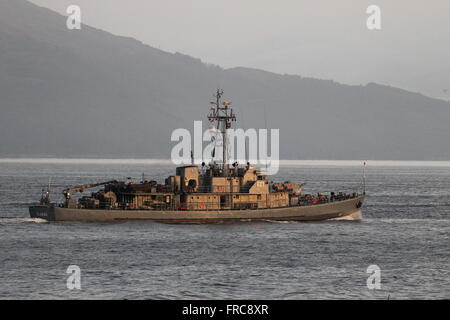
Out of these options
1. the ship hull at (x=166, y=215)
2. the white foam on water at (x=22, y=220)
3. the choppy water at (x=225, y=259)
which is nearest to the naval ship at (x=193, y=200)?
the ship hull at (x=166, y=215)

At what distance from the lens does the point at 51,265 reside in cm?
5941

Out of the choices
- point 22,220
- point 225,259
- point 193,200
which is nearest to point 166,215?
point 193,200

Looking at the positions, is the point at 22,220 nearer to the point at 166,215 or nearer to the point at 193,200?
the point at 166,215

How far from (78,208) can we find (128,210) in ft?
18.9

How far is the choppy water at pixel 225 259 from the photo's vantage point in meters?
50.5

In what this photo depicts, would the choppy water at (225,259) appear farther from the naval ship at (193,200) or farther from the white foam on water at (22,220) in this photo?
the naval ship at (193,200)

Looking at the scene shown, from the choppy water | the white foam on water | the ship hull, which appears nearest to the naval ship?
the ship hull

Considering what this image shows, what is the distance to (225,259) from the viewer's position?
204ft

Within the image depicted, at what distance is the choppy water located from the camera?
5053 centimetres

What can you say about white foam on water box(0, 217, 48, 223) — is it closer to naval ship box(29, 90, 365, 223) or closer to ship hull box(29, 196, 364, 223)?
ship hull box(29, 196, 364, 223)

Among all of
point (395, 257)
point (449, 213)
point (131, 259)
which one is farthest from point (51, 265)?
point (449, 213)
